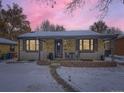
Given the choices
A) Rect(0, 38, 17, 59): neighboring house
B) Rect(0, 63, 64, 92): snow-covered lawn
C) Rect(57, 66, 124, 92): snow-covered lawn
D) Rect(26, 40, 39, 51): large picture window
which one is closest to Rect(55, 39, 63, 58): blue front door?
Rect(26, 40, 39, 51): large picture window

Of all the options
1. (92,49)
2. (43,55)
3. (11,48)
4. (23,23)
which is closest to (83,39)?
(92,49)

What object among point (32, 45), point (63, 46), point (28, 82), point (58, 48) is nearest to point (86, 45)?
point (63, 46)

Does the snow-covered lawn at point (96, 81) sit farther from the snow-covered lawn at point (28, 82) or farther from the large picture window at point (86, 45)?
the large picture window at point (86, 45)

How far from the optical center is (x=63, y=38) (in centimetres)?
3425

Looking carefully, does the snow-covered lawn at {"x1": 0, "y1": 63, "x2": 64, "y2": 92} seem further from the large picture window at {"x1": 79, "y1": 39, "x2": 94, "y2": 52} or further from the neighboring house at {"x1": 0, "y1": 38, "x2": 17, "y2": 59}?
the neighboring house at {"x1": 0, "y1": 38, "x2": 17, "y2": 59}

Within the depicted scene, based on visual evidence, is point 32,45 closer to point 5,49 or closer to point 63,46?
point 63,46

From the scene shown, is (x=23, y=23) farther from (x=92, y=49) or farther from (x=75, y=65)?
(x=75, y=65)

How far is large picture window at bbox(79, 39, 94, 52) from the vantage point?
34.3 metres

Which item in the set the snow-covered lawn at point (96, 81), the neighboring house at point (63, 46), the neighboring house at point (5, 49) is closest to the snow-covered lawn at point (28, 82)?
the snow-covered lawn at point (96, 81)

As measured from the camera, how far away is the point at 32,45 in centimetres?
3572

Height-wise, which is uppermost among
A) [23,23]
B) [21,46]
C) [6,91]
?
[23,23]

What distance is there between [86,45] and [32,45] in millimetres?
6713

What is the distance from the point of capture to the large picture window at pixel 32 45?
116 feet

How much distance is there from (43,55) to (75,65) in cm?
852
